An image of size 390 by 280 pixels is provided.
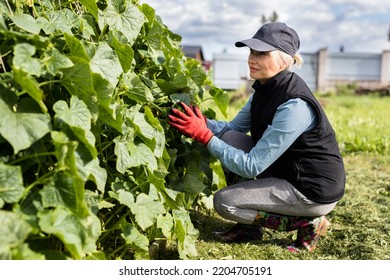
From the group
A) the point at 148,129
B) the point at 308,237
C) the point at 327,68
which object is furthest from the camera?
the point at 327,68

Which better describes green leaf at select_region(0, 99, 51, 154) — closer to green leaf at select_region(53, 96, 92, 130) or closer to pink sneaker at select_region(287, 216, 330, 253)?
green leaf at select_region(53, 96, 92, 130)

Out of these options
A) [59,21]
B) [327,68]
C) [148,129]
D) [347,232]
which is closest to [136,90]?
[148,129]

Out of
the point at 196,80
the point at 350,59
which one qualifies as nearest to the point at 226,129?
the point at 196,80

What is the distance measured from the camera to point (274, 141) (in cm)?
286

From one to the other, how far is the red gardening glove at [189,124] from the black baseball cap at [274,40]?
1.50ft

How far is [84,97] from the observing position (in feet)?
6.82

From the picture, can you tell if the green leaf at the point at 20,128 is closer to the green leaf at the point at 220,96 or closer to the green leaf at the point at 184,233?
the green leaf at the point at 184,233

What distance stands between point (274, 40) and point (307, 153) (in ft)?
2.00

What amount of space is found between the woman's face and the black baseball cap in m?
0.06

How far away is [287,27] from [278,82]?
0.32m

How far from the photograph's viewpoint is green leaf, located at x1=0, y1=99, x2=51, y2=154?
5.95ft

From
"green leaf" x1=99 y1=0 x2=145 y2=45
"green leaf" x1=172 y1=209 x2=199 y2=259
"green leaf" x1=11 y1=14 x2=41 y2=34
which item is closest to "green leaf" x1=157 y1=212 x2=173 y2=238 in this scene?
"green leaf" x1=172 y1=209 x2=199 y2=259

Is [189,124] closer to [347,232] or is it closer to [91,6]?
[91,6]

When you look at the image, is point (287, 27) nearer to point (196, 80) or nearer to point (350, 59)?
point (196, 80)
